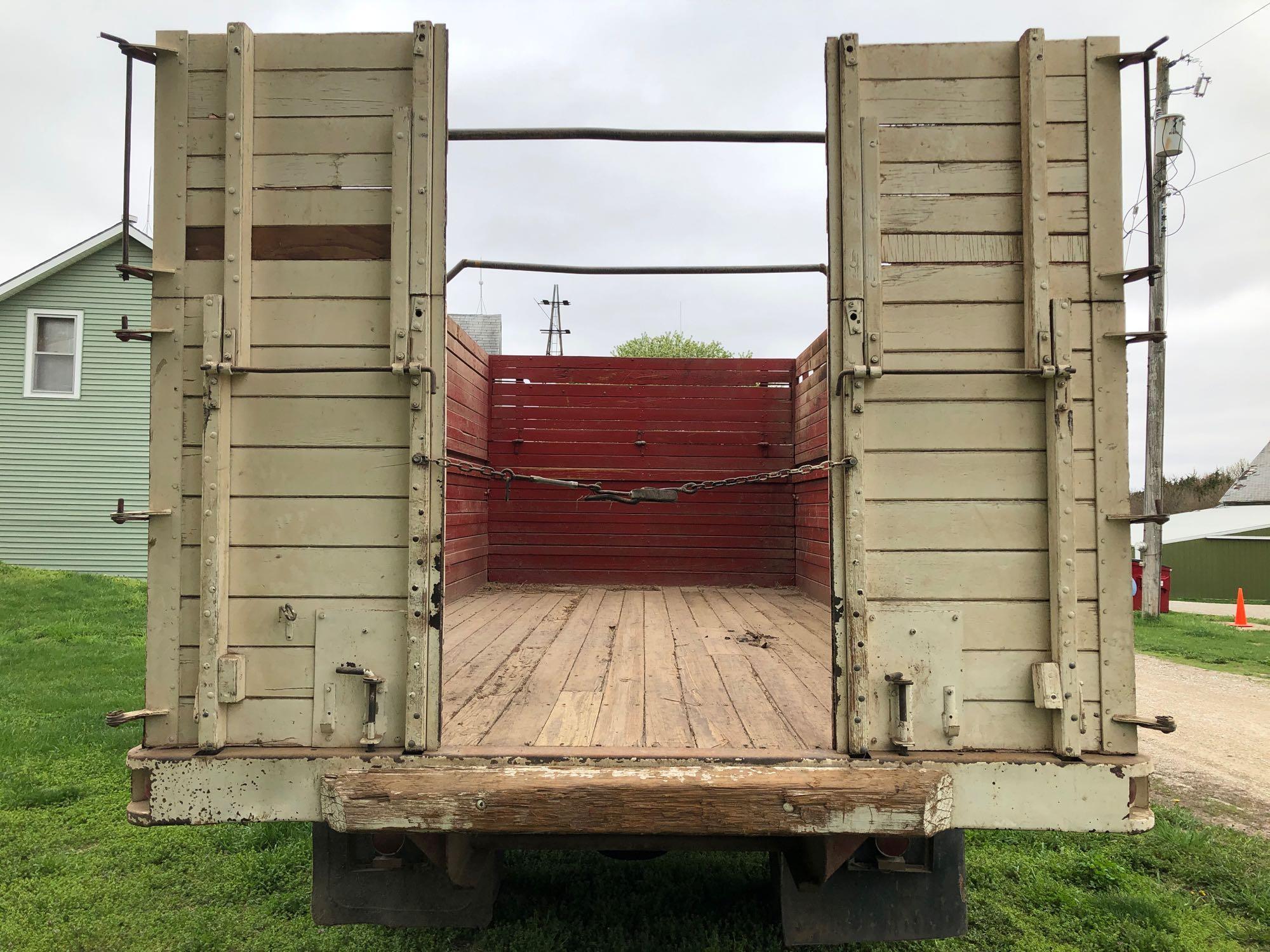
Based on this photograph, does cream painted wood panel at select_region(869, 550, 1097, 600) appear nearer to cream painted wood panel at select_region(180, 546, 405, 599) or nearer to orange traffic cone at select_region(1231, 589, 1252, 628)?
cream painted wood panel at select_region(180, 546, 405, 599)

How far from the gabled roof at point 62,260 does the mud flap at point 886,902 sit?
532 inches

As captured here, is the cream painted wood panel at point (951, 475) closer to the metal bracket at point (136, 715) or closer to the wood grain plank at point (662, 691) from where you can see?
the wood grain plank at point (662, 691)

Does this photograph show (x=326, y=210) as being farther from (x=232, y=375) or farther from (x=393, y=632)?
(x=393, y=632)

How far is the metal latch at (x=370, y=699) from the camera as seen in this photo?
6.18ft

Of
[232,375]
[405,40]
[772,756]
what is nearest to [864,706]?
[772,756]

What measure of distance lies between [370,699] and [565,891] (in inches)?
63.1

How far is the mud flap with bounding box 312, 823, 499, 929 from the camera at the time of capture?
2105 millimetres

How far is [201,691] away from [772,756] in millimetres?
1447

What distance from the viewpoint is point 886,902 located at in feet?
6.89

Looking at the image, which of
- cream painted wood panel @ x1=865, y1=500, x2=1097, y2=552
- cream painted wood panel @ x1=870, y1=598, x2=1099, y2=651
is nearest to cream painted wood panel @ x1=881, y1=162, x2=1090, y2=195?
cream painted wood panel @ x1=865, y1=500, x2=1097, y2=552

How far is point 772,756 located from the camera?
188cm

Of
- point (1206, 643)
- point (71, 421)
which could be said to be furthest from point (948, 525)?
point (71, 421)

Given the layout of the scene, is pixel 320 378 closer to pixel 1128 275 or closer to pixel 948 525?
pixel 948 525

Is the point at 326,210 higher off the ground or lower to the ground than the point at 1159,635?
higher
